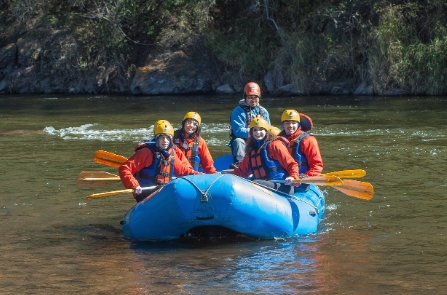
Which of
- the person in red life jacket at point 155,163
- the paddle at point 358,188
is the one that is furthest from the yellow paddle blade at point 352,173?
the person in red life jacket at point 155,163

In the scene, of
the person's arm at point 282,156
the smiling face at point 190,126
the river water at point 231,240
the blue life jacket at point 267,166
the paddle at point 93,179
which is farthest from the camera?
the smiling face at point 190,126

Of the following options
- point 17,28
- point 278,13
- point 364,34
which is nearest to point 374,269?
point 364,34

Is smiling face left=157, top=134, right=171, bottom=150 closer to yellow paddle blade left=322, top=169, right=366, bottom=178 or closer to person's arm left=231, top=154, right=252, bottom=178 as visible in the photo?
person's arm left=231, top=154, right=252, bottom=178

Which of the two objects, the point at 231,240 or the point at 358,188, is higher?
the point at 358,188

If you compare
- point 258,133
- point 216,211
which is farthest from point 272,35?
point 216,211

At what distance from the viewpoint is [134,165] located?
747cm

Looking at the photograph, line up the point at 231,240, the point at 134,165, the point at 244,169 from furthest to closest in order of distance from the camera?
1. the point at 244,169
2. the point at 134,165
3. the point at 231,240

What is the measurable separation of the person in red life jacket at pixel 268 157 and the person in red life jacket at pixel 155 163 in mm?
690

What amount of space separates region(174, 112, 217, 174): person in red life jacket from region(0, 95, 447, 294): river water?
0.99 metres

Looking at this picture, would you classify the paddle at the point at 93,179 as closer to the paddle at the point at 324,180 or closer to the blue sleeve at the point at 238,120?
the paddle at the point at 324,180

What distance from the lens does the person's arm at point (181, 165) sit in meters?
7.68

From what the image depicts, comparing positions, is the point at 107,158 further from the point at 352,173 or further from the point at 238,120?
the point at 352,173

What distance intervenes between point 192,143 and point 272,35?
1632 centimetres

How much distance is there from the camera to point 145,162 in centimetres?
754
